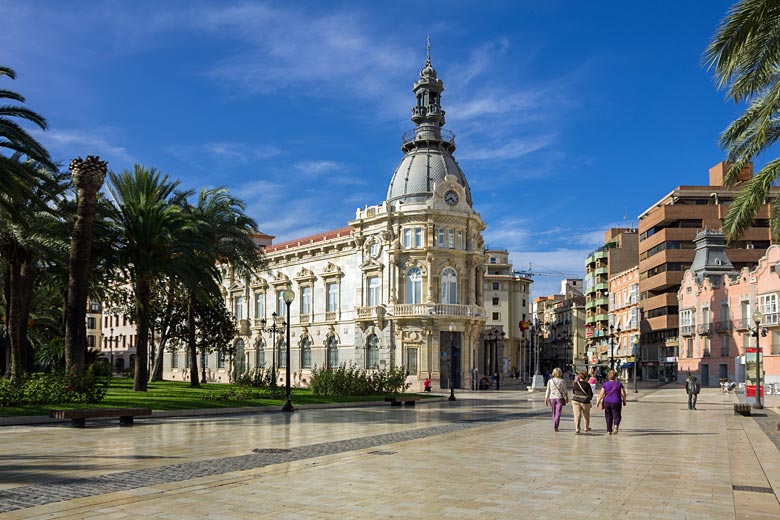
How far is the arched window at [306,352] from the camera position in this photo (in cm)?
6688

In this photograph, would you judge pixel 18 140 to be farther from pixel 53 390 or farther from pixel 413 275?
pixel 413 275

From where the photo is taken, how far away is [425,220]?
57.3 metres

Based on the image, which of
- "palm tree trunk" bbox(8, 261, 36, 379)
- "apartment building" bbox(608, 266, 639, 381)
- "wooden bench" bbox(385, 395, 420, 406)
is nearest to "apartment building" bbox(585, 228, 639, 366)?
"apartment building" bbox(608, 266, 639, 381)

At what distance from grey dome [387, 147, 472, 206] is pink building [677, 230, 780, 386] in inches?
931

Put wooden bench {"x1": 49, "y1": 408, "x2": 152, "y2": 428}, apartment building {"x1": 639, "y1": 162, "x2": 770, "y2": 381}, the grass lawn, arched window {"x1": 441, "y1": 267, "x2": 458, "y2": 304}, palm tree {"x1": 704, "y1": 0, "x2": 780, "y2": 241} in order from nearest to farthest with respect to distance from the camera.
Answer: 1. palm tree {"x1": 704, "y1": 0, "x2": 780, "y2": 241}
2. wooden bench {"x1": 49, "y1": 408, "x2": 152, "y2": 428}
3. the grass lawn
4. arched window {"x1": 441, "y1": 267, "x2": 458, "y2": 304}
5. apartment building {"x1": 639, "y1": 162, "x2": 770, "y2": 381}

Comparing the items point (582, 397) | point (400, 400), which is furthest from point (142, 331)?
point (582, 397)

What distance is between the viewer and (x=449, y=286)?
191 feet

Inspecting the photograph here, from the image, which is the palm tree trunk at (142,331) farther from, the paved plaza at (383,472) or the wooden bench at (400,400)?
the paved plaza at (383,472)

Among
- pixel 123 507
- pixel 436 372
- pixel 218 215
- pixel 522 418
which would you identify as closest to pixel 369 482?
pixel 123 507

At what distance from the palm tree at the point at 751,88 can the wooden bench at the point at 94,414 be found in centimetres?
1760

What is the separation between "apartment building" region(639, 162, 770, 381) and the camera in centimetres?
7975

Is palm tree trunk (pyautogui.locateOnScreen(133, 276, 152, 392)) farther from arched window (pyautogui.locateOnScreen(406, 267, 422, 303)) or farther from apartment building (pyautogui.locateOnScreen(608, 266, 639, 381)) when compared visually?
apartment building (pyautogui.locateOnScreen(608, 266, 639, 381))

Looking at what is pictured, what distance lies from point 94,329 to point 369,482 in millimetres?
113676

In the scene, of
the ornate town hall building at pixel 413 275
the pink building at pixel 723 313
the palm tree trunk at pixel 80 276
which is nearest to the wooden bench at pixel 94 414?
the palm tree trunk at pixel 80 276
